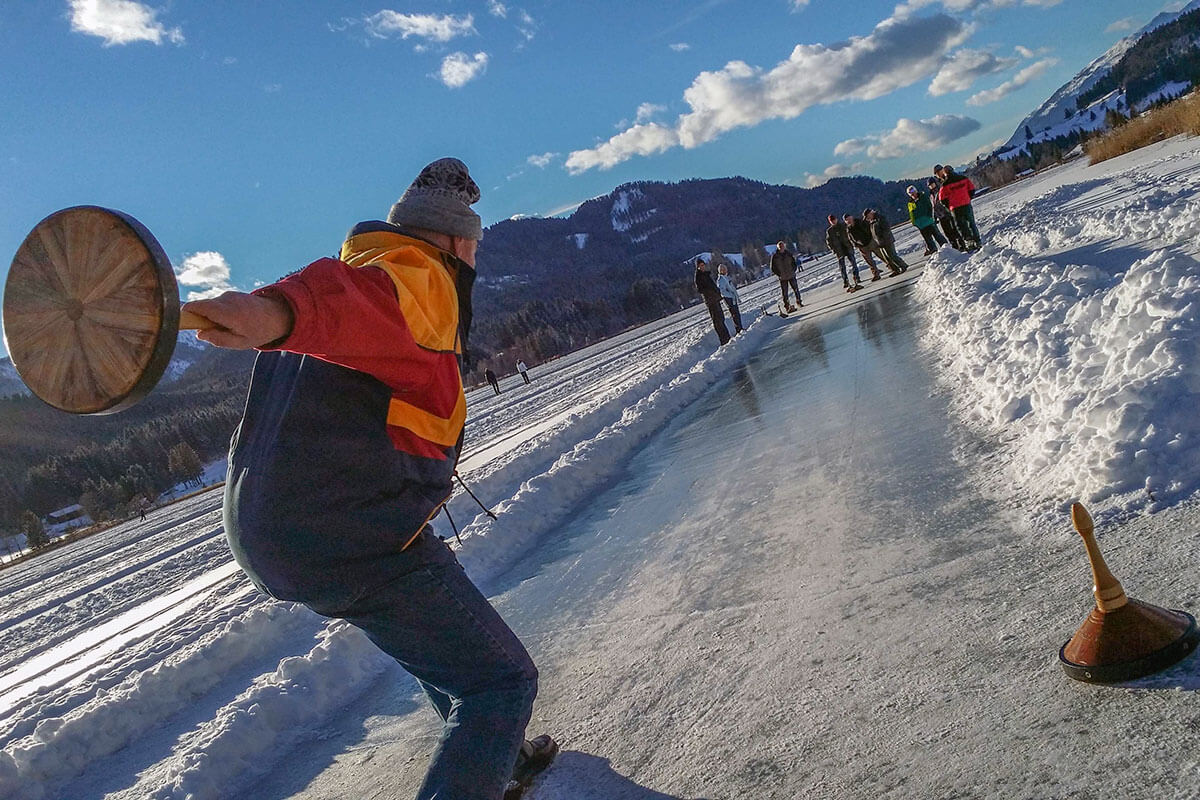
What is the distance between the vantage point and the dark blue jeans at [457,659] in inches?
88.9

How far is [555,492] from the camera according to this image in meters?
7.52

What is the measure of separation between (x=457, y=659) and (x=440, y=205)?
1323 mm

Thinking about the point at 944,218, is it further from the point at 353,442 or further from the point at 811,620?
the point at 353,442

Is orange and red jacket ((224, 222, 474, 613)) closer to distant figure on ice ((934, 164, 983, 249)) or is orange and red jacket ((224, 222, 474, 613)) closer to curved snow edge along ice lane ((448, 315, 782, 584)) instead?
curved snow edge along ice lane ((448, 315, 782, 584))

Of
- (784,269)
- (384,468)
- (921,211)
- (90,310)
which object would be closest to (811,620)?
(384,468)

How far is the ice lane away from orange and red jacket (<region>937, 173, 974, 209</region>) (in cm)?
1160

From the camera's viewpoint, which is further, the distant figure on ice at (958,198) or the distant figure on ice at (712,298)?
the distant figure on ice at (712,298)

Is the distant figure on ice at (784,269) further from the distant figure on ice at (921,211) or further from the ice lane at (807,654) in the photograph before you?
the ice lane at (807,654)

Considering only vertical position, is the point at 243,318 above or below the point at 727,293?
above

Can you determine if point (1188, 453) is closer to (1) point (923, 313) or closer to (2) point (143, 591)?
(1) point (923, 313)

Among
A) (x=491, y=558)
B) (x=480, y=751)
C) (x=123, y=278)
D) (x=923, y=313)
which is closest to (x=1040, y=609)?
(x=480, y=751)

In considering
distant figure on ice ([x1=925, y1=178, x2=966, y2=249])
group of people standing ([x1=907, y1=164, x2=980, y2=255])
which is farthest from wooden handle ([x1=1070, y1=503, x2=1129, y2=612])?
distant figure on ice ([x1=925, y1=178, x2=966, y2=249])

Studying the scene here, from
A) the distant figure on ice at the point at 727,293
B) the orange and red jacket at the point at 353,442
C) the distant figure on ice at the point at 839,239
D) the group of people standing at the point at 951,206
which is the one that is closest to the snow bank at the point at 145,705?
the orange and red jacket at the point at 353,442

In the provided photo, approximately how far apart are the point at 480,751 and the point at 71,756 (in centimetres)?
345
